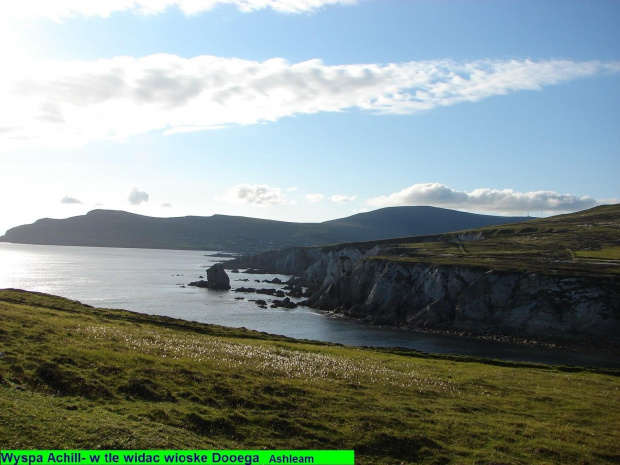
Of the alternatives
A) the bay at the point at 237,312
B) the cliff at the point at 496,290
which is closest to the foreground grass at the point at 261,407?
the bay at the point at 237,312

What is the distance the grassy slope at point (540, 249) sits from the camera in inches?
4109

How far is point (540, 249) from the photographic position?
5128 inches

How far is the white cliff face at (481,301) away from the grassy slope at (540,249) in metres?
5.39

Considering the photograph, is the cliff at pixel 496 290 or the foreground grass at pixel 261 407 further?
the cliff at pixel 496 290

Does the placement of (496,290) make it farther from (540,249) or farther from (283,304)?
(283,304)

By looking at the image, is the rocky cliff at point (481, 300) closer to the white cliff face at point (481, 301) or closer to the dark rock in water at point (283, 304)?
the white cliff face at point (481, 301)

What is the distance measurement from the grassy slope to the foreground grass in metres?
72.1

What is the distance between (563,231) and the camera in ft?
521

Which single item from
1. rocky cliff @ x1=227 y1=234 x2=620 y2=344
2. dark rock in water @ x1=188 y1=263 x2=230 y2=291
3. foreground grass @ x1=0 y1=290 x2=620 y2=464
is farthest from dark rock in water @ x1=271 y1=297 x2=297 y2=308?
foreground grass @ x1=0 y1=290 x2=620 y2=464

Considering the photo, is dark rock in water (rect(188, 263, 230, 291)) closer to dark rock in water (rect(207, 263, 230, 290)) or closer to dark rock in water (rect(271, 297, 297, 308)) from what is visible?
dark rock in water (rect(207, 263, 230, 290))

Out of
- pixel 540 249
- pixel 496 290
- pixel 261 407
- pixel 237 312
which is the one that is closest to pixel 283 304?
pixel 237 312

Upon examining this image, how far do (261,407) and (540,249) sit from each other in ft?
410

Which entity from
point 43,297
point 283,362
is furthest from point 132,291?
point 283,362

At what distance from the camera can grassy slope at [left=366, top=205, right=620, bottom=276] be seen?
342ft
